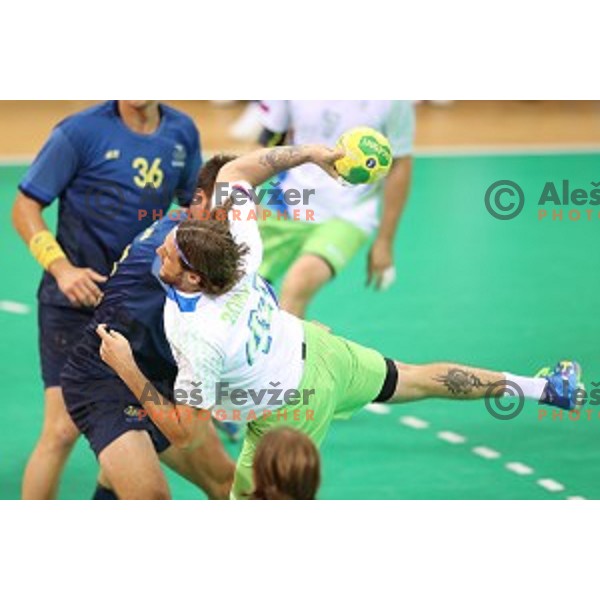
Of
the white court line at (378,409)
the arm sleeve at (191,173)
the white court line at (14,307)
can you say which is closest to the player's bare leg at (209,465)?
the arm sleeve at (191,173)

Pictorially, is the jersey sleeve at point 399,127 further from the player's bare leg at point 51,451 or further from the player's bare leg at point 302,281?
the player's bare leg at point 51,451

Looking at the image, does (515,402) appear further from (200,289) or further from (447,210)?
(447,210)

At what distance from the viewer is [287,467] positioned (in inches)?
188

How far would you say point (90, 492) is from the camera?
705cm

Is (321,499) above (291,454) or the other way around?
the other way around

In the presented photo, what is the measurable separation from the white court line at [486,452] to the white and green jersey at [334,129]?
1281mm

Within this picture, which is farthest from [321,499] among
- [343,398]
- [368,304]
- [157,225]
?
[368,304]

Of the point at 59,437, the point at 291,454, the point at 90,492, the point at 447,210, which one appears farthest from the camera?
the point at 447,210

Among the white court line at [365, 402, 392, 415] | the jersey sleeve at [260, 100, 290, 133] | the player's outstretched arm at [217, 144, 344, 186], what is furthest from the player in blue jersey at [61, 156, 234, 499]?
the white court line at [365, 402, 392, 415]

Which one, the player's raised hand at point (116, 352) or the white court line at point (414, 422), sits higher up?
the player's raised hand at point (116, 352)

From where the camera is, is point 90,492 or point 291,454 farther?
point 90,492

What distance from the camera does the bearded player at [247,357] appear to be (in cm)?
544

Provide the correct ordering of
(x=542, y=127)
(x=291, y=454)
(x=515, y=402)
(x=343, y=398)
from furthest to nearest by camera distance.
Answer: (x=542, y=127)
(x=515, y=402)
(x=343, y=398)
(x=291, y=454)

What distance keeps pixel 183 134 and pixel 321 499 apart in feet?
5.65
